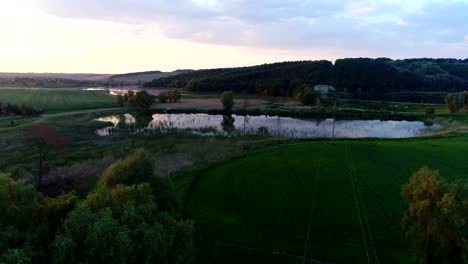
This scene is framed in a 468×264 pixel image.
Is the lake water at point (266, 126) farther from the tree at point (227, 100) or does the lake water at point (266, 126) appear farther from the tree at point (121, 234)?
the tree at point (121, 234)

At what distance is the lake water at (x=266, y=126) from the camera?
261 feet

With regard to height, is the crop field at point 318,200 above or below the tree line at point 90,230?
below

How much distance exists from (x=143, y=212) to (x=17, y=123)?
66223mm

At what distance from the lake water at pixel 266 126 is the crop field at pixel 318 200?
22412 millimetres

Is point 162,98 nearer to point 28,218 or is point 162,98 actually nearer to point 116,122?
point 116,122

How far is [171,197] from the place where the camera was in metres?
26.1

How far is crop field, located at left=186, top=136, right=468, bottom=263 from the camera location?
28391 mm

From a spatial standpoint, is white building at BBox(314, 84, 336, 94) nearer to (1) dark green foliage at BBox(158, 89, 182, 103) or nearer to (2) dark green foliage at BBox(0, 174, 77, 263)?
(1) dark green foliage at BBox(158, 89, 182, 103)

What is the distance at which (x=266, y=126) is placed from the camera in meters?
90.2

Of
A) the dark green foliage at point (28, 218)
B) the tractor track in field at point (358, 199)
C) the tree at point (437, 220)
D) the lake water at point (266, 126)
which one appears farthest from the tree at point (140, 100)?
the tree at point (437, 220)

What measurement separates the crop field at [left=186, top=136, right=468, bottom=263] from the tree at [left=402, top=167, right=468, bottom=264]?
5578mm

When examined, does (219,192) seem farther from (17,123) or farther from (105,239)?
(17,123)

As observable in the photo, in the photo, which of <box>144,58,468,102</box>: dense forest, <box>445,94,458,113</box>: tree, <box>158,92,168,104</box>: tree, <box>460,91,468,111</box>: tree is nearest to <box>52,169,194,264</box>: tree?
<box>158,92,168,104</box>: tree

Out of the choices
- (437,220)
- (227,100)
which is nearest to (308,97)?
(227,100)
